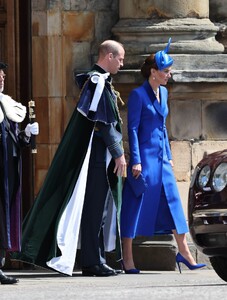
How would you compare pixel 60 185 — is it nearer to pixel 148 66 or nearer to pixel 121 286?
pixel 148 66

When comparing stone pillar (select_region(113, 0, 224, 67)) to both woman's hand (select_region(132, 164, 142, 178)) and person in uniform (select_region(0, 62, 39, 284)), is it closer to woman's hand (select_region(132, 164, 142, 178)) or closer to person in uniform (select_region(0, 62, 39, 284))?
woman's hand (select_region(132, 164, 142, 178))

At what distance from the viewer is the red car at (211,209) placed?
12.1 metres

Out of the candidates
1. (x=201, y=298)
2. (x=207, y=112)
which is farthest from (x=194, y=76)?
(x=201, y=298)

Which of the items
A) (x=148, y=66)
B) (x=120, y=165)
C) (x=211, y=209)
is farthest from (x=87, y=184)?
(x=211, y=209)

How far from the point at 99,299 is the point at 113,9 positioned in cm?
507

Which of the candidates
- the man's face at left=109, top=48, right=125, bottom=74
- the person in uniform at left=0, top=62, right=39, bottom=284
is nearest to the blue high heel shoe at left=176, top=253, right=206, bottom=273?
the man's face at left=109, top=48, right=125, bottom=74

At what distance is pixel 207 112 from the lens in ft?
50.3

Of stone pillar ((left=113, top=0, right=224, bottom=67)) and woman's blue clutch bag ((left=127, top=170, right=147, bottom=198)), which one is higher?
stone pillar ((left=113, top=0, right=224, bottom=67))

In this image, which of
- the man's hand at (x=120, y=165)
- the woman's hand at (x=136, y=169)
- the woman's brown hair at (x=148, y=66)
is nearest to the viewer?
the man's hand at (x=120, y=165)

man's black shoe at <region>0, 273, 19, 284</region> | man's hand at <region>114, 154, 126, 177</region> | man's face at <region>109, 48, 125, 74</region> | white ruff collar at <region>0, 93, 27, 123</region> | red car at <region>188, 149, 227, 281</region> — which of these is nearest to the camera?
red car at <region>188, 149, 227, 281</region>

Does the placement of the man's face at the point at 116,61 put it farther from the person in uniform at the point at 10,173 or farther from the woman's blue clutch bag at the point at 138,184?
the person in uniform at the point at 10,173

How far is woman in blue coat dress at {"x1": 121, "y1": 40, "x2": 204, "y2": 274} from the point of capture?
47.4 ft

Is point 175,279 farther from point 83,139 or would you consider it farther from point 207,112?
point 207,112

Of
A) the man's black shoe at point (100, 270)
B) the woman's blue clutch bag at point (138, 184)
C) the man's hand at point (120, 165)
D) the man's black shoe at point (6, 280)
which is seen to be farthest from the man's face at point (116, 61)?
the man's black shoe at point (6, 280)
